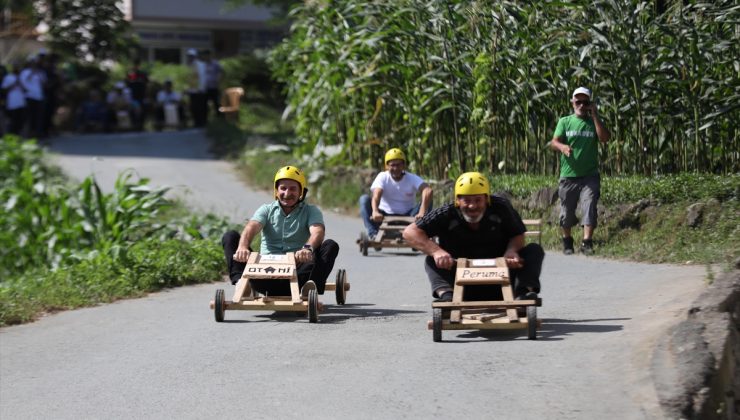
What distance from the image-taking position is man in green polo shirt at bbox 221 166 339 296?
36.6ft

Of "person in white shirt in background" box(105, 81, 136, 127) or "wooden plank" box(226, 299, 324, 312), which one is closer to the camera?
"wooden plank" box(226, 299, 324, 312)

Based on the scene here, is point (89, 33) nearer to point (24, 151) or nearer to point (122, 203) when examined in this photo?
point (24, 151)

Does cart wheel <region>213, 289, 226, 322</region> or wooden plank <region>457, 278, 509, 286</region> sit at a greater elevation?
wooden plank <region>457, 278, 509, 286</region>

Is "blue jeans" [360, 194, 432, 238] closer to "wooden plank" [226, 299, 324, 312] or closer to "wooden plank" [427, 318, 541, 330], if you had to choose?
"wooden plank" [226, 299, 324, 312]

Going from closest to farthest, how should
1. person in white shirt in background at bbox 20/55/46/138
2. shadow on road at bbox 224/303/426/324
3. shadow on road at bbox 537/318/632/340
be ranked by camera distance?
shadow on road at bbox 537/318/632/340 → shadow on road at bbox 224/303/426/324 → person in white shirt in background at bbox 20/55/46/138

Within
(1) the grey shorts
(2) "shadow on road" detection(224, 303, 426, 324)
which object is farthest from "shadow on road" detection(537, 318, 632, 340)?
(1) the grey shorts

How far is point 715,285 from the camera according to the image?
9.45 metres

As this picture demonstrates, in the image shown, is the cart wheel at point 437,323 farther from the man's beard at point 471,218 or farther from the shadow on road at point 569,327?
the man's beard at point 471,218

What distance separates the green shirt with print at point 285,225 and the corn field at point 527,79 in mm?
5336

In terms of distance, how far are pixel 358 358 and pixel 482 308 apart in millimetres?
1047

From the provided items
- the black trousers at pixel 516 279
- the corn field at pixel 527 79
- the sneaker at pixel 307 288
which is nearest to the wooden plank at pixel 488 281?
the black trousers at pixel 516 279

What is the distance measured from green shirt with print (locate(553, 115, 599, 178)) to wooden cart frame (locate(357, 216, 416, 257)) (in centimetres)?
230

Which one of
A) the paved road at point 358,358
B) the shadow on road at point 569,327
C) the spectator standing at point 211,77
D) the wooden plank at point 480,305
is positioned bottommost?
the paved road at point 358,358

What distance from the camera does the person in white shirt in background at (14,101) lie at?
29156 mm
